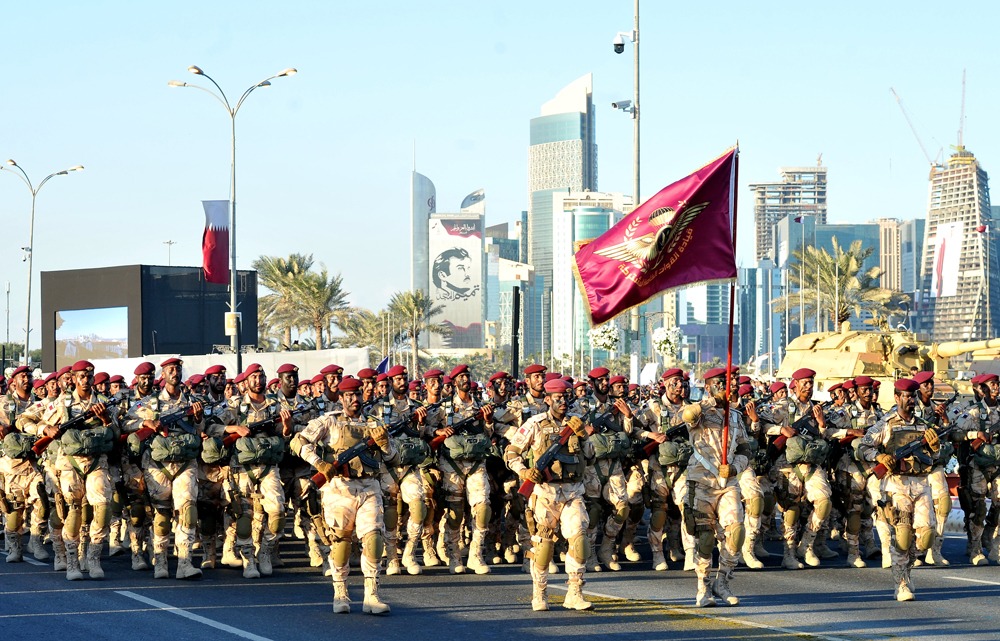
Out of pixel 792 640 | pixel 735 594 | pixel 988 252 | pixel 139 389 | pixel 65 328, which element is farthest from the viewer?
pixel 988 252

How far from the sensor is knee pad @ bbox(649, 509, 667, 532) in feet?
37.9

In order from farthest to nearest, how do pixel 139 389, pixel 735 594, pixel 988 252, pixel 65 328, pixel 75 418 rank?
1. pixel 988 252
2. pixel 65 328
3. pixel 139 389
4. pixel 75 418
5. pixel 735 594

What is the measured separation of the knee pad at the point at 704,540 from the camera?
9.29 meters

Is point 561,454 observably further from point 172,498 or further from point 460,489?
point 172,498

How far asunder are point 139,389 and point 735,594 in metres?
6.25

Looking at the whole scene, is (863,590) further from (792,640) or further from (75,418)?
(75,418)

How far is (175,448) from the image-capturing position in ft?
34.4

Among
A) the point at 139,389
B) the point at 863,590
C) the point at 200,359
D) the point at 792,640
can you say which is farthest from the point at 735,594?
the point at 200,359

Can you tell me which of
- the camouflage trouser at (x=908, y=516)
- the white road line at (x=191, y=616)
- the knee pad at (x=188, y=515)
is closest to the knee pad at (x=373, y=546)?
the white road line at (x=191, y=616)

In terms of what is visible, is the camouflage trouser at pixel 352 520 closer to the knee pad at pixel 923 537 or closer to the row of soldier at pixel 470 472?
the row of soldier at pixel 470 472

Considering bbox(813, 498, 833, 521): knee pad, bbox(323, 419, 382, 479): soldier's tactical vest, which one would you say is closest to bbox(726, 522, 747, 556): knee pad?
bbox(813, 498, 833, 521): knee pad

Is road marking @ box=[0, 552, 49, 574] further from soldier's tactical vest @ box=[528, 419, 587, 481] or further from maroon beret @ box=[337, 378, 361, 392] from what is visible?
soldier's tactical vest @ box=[528, 419, 587, 481]

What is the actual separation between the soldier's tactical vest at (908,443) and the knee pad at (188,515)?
644cm

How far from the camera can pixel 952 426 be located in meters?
11.6
